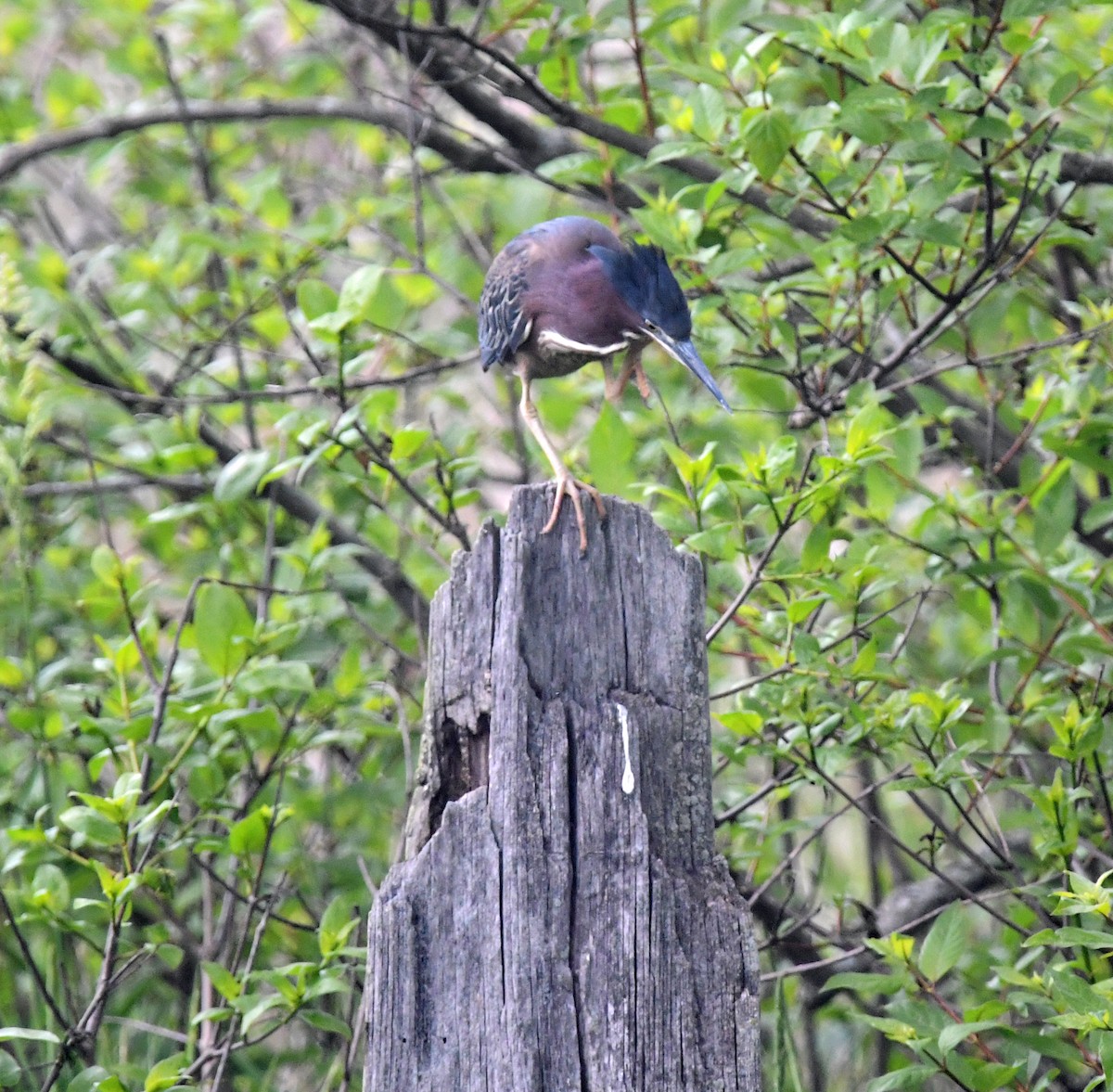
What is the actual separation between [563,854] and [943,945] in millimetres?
1002

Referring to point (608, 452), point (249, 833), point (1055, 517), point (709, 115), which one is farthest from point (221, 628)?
point (1055, 517)

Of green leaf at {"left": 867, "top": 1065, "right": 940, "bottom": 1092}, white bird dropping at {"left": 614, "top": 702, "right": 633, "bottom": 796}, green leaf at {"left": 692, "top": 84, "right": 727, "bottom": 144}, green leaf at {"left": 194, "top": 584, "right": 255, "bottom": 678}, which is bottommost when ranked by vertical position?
green leaf at {"left": 867, "top": 1065, "right": 940, "bottom": 1092}

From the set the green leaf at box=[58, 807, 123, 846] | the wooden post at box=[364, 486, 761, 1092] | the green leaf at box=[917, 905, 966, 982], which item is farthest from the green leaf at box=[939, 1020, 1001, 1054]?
the green leaf at box=[58, 807, 123, 846]

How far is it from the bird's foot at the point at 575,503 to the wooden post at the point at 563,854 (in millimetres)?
18

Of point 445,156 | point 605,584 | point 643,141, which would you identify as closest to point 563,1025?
point 605,584

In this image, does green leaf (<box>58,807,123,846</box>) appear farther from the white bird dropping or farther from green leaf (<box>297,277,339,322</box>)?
green leaf (<box>297,277,339,322</box>)

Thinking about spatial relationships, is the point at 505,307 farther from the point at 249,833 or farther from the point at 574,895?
the point at 574,895

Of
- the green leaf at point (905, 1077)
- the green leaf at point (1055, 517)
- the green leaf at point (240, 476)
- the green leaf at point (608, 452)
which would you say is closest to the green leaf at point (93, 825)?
the green leaf at point (240, 476)

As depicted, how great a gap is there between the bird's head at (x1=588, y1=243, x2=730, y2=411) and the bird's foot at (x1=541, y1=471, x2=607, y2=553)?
481 millimetres

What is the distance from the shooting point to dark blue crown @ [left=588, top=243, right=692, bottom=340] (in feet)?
8.91

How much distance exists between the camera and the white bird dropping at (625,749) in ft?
6.74

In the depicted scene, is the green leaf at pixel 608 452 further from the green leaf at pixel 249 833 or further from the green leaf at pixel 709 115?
the green leaf at pixel 249 833

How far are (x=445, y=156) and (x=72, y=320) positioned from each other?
123cm

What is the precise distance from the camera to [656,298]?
272cm
